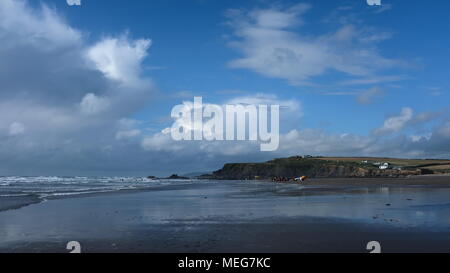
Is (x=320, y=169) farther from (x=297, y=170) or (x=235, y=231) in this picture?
(x=235, y=231)

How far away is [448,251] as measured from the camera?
11.5 m

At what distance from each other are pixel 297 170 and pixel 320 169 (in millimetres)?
9539

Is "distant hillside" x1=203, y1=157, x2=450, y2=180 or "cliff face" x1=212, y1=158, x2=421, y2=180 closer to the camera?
"distant hillside" x1=203, y1=157, x2=450, y2=180

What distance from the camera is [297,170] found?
153250mm

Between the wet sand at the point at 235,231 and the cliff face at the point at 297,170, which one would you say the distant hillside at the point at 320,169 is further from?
the wet sand at the point at 235,231

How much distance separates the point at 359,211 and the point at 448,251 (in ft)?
32.3

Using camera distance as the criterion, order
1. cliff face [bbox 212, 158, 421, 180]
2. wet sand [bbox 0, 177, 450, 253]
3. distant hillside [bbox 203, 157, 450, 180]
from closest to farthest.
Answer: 1. wet sand [bbox 0, 177, 450, 253]
2. distant hillside [bbox 203, 157, 450, 180]
3. cliff face [bbox 212, 158, 421, 180]

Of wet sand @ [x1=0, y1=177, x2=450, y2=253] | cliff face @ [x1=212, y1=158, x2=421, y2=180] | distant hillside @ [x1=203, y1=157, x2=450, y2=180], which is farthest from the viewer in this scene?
cliff face @ [x1=212, y1=158, x2=421, y2=180]

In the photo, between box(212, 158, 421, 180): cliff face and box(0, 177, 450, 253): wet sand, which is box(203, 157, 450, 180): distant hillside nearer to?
box(212, 158, 421, 180): cliff face

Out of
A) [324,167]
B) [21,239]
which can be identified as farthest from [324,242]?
[324,167]

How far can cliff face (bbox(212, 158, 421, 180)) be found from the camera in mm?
134625

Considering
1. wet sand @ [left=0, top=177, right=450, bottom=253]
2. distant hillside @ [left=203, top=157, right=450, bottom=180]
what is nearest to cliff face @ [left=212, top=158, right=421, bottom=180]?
distant hillside @ [left=203, top=157, right=450, bottom=180]

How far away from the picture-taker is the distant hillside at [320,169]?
134375 millimetres
